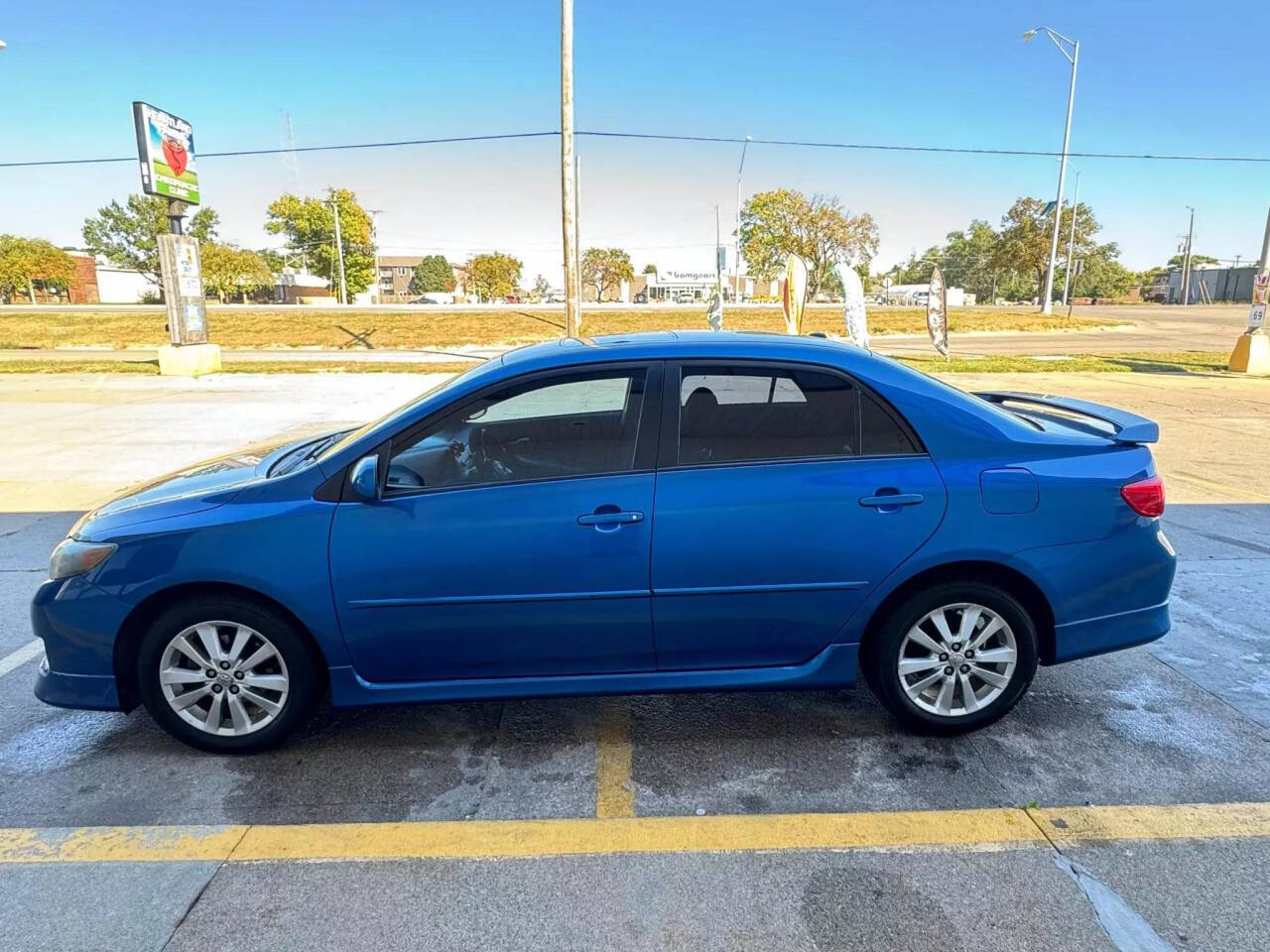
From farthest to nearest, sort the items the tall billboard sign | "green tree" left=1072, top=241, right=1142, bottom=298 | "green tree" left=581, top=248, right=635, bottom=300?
"green tree" left=581, top=248, right=635, bottom=300 < "green tree" left=1072, top=241, right=1142, bottom=298 < the tall billboard sign

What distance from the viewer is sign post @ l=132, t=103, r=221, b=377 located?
16.5 meters

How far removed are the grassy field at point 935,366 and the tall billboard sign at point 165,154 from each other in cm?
415

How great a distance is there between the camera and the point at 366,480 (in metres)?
2.86

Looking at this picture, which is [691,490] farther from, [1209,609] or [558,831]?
[1209,609]

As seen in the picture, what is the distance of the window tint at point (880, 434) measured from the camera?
9.96ft

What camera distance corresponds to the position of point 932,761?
9.87 ft

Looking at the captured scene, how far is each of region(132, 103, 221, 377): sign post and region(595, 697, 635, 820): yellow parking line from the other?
1697cm

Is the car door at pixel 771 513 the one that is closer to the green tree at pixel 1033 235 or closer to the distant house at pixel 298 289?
the green tree at pixel 1033 235

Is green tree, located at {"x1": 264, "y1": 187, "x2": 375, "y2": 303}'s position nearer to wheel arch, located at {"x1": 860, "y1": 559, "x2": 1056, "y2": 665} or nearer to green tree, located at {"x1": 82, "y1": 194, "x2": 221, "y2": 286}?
green tree, located at {"x1": 82, "y1": 194, "x2": 221, "y2": 286}

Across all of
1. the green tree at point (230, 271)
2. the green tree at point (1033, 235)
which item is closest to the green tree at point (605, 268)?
the green tree at point (230, 271)

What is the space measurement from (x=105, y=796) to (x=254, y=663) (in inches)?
26.5

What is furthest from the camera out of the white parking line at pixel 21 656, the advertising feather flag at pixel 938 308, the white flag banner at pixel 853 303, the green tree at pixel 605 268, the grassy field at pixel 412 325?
the green tree at pixel 605 268

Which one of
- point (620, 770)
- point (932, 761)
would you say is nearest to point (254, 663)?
point (620, 770)

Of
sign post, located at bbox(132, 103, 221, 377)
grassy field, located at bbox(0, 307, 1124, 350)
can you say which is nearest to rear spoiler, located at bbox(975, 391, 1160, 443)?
sign post, located at bbox(132, 103, 221, 377)
